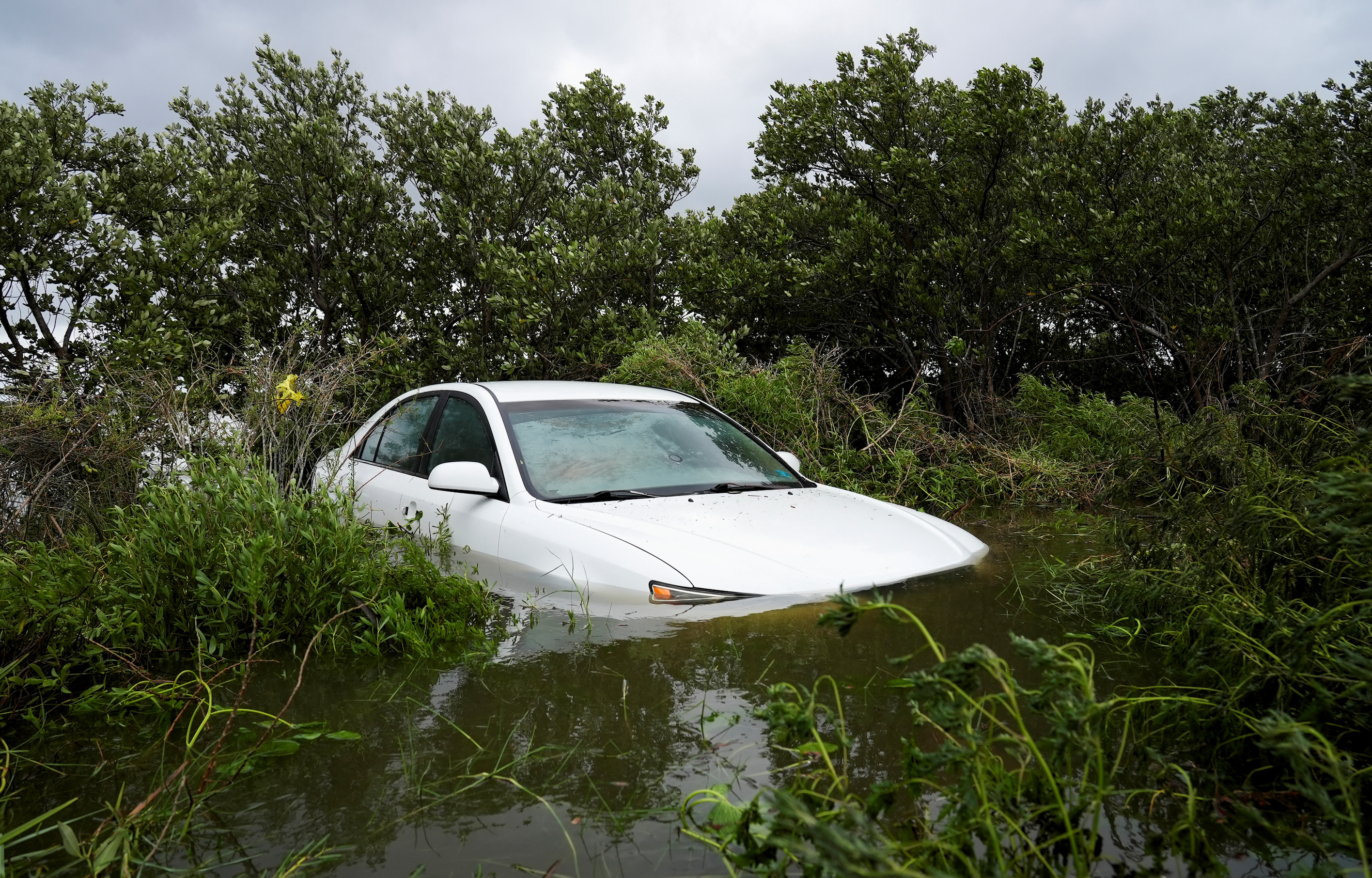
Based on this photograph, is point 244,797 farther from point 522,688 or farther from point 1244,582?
point 1244,582

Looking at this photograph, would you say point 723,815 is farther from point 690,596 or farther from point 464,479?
point 464,479

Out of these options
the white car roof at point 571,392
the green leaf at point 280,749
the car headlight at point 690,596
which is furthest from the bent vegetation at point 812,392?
the white car roof at point 571,392

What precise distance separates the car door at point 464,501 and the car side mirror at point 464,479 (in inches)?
4.6

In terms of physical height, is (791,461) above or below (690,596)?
above

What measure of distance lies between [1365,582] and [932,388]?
1105cm

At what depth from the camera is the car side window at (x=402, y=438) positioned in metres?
5.52

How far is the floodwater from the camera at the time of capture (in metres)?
2.06

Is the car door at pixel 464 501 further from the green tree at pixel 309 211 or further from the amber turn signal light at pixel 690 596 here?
the green tree at pixel 309 211

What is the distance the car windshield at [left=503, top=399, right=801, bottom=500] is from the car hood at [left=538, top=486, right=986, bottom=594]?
21 cm

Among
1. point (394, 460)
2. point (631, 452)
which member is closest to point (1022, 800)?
point (631, 452)

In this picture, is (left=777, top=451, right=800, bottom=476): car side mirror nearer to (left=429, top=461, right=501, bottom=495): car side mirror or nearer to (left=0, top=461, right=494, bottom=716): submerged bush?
(left=429, top=461, right=501, bottom=495): car side mirror

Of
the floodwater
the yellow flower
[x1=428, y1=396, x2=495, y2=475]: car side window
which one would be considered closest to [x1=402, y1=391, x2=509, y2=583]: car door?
[x1=428, y1=396, x2=495, y2=475]: car side window

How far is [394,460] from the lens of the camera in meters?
5.68

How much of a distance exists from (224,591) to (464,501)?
1.20 metres
